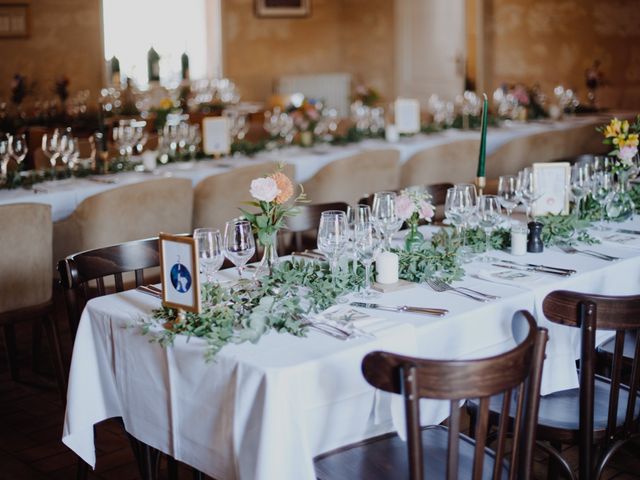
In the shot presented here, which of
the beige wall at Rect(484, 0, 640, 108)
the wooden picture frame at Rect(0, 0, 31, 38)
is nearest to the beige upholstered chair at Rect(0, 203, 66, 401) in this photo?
the wooden picture frame at Rect(0, 0, 31, 38)

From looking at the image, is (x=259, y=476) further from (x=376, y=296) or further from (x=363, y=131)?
(x=363, y=131)

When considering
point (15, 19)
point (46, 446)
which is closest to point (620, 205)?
point (46, 446)

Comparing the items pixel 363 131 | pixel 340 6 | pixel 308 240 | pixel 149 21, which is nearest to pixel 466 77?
pixel 340 6

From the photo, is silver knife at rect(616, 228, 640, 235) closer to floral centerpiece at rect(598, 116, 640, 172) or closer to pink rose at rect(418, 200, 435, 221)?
floral centerpiece at rect(598, 116, 640, 172)

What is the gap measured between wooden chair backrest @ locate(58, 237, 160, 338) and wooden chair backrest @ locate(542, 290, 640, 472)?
4.56ft

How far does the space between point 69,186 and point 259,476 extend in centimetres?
323

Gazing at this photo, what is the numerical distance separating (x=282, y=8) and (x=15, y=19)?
3997mm

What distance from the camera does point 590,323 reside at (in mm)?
2303

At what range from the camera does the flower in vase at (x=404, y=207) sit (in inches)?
116

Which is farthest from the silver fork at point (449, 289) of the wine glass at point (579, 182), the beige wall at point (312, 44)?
the beige wall at point (312, 44)

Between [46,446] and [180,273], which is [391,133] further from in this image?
[180,273]

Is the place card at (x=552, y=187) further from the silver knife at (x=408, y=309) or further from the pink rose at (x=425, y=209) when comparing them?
the silver knife at (x=408, y=309)

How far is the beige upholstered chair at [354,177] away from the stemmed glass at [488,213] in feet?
7.38

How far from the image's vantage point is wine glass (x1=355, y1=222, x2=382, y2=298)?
269cm
